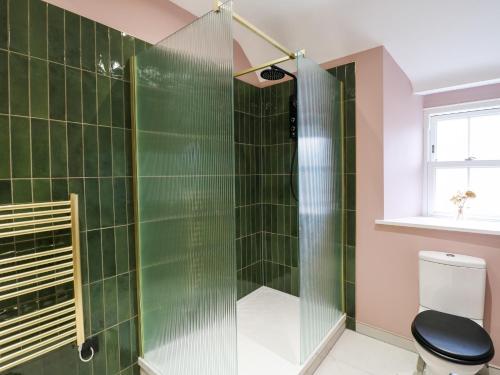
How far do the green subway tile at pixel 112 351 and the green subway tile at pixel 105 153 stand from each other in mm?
915

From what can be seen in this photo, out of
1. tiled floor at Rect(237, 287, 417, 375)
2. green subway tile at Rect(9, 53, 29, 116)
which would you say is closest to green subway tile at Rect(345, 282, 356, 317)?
tiled floor at Rect(237, 287, 417, 375)

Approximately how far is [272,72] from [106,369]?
2.25 m

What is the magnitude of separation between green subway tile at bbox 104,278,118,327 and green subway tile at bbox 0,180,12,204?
2.06 ft

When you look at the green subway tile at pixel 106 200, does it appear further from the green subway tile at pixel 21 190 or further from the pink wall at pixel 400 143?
the pink wall at pixel 400 143

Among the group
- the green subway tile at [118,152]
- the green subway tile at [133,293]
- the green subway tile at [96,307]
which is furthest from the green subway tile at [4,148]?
the green subway tile at [133,293]

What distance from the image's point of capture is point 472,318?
1.53m

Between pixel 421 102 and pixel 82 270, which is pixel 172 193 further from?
pixel 421 102

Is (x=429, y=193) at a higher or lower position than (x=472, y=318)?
higher

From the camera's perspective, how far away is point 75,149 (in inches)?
53.0

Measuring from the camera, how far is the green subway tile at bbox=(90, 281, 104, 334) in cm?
142

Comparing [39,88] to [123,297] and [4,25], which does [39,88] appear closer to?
[4,25]

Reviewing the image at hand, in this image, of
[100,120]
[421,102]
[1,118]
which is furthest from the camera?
[421,102]

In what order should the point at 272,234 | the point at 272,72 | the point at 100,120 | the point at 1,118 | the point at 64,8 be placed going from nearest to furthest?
the point at 1,118
the point at 64,8
the point at 100,120
the point at 272,72
the point at 272,234

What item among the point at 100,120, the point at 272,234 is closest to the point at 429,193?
the point at 272,234
